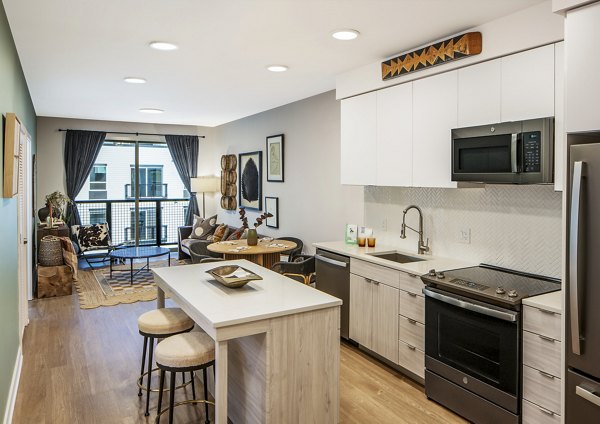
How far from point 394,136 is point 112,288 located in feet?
15.2

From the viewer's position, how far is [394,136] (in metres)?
3.80

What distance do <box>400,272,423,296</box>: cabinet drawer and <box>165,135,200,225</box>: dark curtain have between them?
630cm

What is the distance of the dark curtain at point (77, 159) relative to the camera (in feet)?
26.1

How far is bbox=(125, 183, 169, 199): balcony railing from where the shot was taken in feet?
28.3

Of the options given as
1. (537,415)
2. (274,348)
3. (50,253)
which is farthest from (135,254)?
(537,415)

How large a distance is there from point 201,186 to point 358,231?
4.83 metres

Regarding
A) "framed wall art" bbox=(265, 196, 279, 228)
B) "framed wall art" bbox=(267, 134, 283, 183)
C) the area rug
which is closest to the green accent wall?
the area rug

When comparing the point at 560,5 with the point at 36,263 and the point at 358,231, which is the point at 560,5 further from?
the point at 36,263

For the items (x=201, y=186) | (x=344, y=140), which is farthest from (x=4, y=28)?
(x=201, y=186)

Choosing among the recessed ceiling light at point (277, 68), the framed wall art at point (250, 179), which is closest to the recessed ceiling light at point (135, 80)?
the recessed ceiling light at point (277, 68)

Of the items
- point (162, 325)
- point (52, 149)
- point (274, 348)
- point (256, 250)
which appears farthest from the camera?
point (52, 149)

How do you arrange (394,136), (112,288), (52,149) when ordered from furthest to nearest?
1. (52,149)
2. (112,288)
3. (394,136)

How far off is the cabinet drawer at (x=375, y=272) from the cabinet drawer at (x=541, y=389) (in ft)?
3.71

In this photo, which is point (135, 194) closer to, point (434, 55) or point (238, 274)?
point (238, 274)
